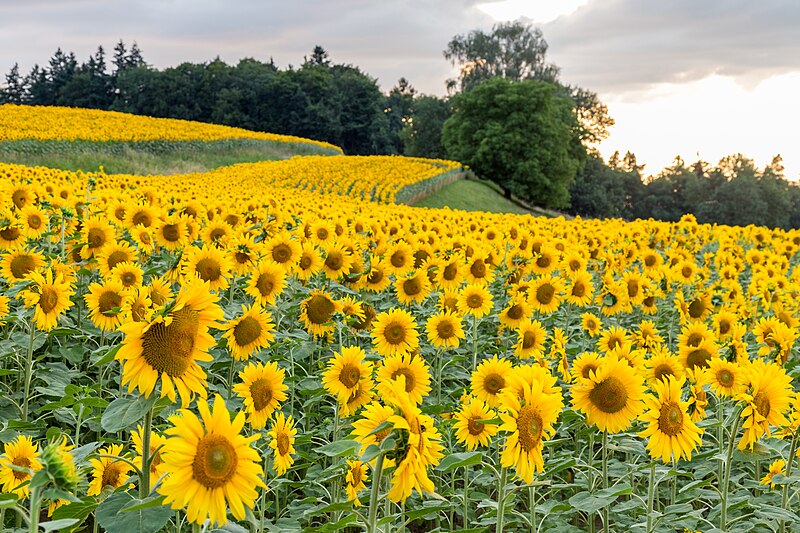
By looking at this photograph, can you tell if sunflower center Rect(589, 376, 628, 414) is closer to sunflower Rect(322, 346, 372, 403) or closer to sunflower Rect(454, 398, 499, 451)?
sunflower Rect(454, 398, 499, 451)

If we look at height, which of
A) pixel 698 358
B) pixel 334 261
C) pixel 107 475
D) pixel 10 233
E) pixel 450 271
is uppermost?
pixel 10 233

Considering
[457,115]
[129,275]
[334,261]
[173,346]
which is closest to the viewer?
[173,346]

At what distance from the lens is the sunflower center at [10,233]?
5.25m

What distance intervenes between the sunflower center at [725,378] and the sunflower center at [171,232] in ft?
14.4

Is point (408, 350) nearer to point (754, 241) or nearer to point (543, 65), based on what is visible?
point (754, 241)

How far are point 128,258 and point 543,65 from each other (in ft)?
226

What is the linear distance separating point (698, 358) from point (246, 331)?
2.96m

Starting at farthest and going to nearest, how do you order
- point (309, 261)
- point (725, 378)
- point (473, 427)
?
point (309, 261) < point (725, 378) < point (473, 427)

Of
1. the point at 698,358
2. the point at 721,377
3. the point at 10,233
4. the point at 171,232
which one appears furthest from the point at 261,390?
the point at 10,233

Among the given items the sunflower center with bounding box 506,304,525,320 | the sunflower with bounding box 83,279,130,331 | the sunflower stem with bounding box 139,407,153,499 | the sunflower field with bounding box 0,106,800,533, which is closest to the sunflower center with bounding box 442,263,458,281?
the sunflower field with bounding box 0,106,800,533

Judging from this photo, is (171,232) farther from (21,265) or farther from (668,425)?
(668,425)

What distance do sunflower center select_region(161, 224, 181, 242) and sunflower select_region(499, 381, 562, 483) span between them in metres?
4.10

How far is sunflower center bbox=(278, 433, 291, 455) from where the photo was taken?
9.86 ft

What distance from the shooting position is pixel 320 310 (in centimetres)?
446
